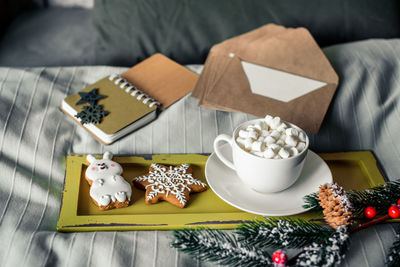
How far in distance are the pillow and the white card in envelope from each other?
0.22 metres

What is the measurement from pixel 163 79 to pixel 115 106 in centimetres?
18

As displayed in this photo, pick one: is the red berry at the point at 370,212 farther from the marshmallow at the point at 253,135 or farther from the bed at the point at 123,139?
the marshmallow at the point at 253,135

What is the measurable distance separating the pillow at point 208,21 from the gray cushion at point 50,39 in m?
0.11

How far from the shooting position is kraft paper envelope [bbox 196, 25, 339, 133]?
0.84 meters

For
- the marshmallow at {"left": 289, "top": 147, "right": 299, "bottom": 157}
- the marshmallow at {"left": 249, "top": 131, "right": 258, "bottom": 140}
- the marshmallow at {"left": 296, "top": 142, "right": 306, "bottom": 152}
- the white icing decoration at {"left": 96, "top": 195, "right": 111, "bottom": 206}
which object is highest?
the marshmallow at {"left": 249, "top": 131, "right": 258, "bottom": 140}

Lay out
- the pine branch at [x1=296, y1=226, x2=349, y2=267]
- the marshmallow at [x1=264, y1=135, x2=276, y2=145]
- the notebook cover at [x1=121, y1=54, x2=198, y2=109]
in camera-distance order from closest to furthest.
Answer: the pine branch at [x1=296, y1=226, x2=349, y2=267]
the marshmallow at [x1=264, y1=135, x2=276, y2=145]
the notebook cover at [x1=121, y1=54, x2=198, y2=109]

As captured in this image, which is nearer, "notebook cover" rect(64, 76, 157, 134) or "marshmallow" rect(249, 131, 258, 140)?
"marshmallow" rect(249, 131, 258, 140)

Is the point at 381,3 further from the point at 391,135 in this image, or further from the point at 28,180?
the point at 28,180

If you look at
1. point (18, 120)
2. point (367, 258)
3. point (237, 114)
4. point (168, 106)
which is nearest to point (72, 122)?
point (18, 120)

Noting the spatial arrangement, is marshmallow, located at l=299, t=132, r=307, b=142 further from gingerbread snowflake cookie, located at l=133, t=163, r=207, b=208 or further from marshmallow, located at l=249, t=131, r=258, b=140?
gingerbread snowflake cookie, located at l=133, t=163, r=207, b=208

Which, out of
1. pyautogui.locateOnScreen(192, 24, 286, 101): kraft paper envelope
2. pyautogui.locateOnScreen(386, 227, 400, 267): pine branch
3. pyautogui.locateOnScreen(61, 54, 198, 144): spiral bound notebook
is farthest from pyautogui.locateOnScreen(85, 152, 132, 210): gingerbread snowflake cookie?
pyautogui.locateOnScreen(386, 227, 400, 267): pine branch

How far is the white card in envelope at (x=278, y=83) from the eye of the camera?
0.87 metres

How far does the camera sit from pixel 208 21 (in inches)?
42.7

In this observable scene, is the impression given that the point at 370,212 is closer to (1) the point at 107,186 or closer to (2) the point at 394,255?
(2) the point at 394,255
